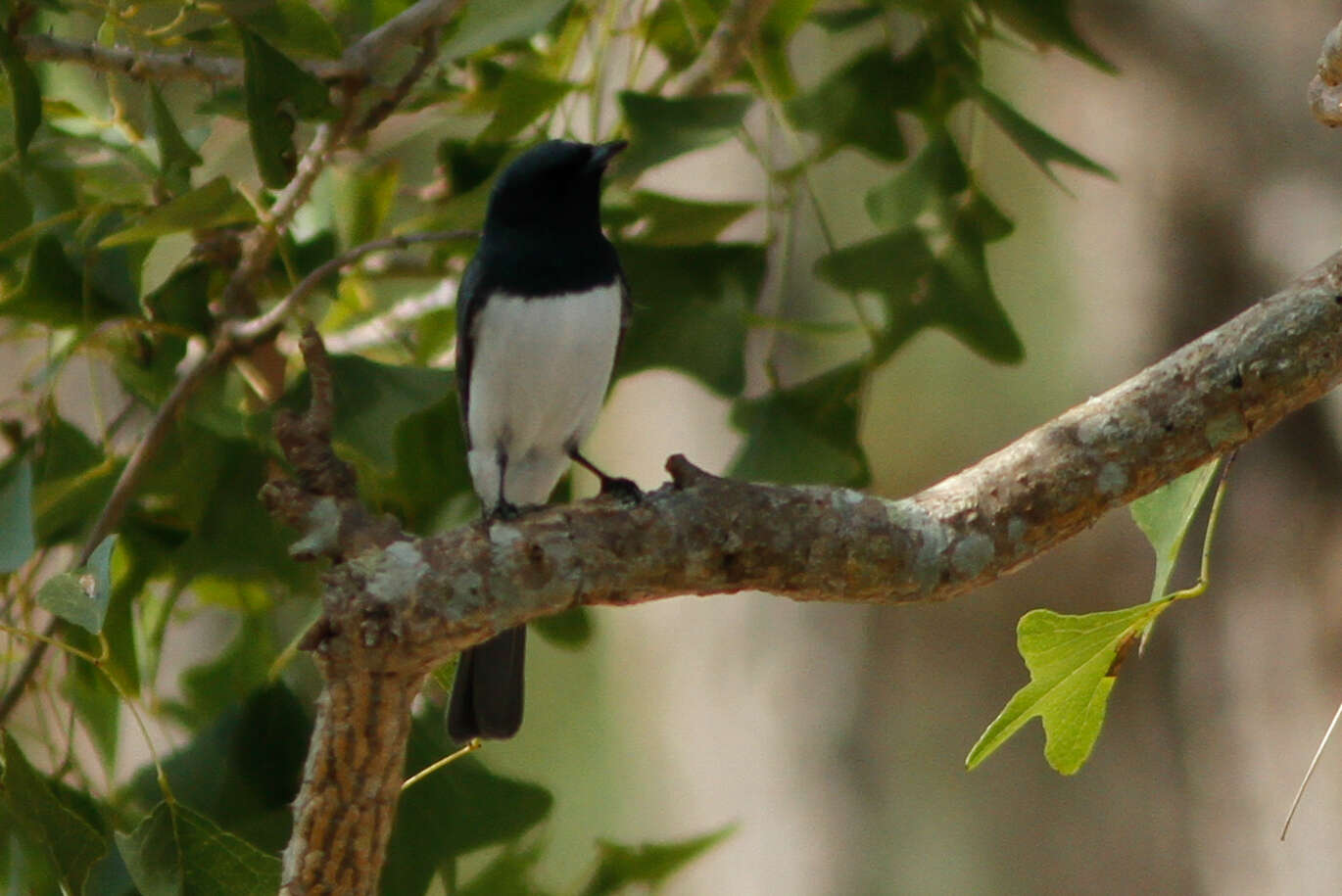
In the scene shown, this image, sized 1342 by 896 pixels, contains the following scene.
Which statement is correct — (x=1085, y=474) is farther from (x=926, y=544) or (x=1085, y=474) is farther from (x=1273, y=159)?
(x=1273, y=159)

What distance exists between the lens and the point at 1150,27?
8.30ft

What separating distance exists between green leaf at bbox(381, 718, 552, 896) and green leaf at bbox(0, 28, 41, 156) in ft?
2.54

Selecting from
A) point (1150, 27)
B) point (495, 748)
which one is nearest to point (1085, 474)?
point (1150, 27)

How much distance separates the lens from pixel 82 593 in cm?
105

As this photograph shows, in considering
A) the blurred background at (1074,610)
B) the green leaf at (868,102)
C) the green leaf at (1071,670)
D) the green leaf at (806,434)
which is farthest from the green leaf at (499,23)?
the blurred background at (1074,610)

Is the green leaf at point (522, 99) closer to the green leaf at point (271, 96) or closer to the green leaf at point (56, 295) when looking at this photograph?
the green leaf at point (271, 96)

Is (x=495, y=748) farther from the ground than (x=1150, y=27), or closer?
closer

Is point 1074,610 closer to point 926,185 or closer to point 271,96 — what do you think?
point 926,185

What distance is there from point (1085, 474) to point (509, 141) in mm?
944

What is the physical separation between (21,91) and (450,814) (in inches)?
34.4

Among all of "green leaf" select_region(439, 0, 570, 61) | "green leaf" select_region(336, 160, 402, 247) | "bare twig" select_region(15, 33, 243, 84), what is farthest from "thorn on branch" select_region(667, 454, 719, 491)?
"green leaf" select_region(336, 160, 402, 247)

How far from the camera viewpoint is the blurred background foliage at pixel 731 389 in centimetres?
160

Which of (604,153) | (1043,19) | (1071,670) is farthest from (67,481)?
(1043,19)

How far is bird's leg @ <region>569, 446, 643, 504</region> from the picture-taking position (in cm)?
122
